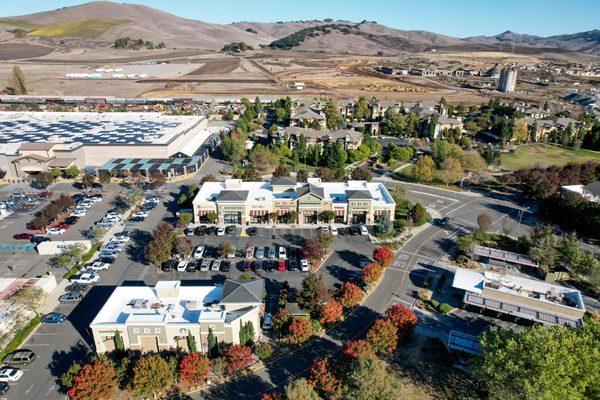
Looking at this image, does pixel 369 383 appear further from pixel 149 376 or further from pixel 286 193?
pixel 286 193

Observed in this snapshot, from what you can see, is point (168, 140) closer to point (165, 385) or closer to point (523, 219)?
point (165, 385)

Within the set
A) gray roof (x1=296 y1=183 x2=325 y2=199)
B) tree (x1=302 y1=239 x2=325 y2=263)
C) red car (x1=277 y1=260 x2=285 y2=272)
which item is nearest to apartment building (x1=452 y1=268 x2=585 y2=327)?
tree (x1=302 y1=239 x2=325 y2=263)

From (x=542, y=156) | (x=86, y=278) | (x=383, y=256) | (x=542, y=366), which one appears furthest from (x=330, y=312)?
(x=542, y=156)

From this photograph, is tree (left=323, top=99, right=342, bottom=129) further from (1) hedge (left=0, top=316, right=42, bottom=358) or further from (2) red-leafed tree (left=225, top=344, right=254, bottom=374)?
(1) hedge (left=0, top=316, right=42, bottom=358)

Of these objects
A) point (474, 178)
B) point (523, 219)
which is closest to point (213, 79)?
point (474, 178)

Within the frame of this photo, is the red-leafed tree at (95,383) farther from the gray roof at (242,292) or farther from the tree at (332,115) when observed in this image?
the tree at (332,115)
